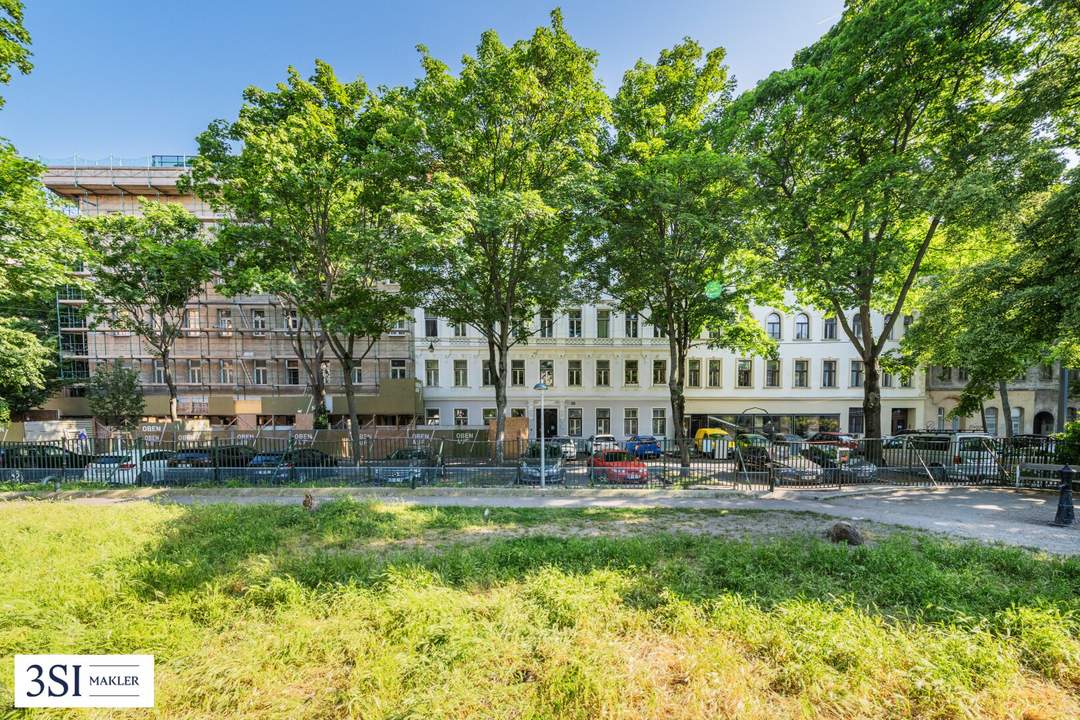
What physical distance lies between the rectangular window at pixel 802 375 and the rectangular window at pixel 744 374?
3104 millimetres

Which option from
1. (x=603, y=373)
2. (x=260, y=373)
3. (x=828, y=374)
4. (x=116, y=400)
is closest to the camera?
(x=116, y=400)

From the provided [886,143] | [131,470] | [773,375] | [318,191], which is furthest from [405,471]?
[773,375]

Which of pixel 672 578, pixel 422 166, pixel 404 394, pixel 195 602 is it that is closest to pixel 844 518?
pixel 672 578

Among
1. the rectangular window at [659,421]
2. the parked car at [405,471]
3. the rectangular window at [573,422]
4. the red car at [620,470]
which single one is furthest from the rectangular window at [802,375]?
the parked car at [405,471]

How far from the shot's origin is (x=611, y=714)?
10.8 feet

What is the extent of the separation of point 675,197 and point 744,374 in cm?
1910

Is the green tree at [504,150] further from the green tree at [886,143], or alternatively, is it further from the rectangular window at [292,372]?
the rectangular window at [292,372]

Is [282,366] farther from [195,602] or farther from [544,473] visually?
[195,602]

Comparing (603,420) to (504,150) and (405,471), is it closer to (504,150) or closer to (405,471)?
(405,471)

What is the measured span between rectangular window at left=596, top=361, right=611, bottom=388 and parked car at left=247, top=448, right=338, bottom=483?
18.5 metres

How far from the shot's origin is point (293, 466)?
523 inches

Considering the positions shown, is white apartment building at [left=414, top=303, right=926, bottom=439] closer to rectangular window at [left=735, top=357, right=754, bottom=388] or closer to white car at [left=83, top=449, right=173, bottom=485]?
rectangular window at [left=735, top=357, right=754, bottom=388]

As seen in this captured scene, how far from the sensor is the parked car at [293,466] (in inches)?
519

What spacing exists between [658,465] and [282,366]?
97.6ft
